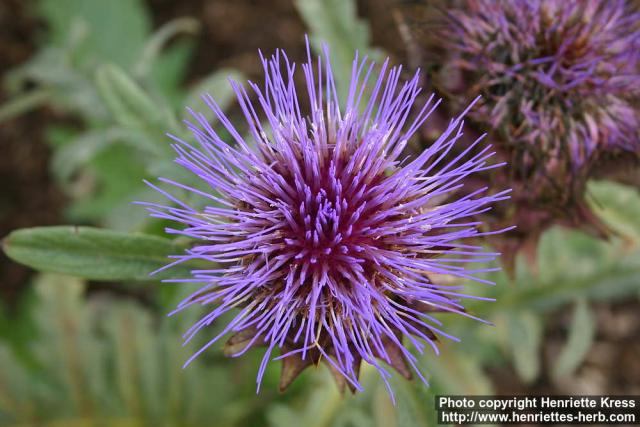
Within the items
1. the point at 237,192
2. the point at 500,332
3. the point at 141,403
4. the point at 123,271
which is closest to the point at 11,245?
the point at 123,271

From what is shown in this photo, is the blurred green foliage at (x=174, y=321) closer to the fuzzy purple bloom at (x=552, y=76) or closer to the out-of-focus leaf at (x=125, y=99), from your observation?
the out-of-focus leaf at (x=125, y=99)

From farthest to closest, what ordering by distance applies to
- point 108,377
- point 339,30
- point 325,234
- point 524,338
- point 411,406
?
point 108,377 < point 524,338 < point 339,30 < point 411,406 < point 325,234

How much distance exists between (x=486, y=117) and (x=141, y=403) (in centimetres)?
137

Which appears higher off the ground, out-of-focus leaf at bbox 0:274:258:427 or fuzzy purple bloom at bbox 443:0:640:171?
fuzzy purple bloom at bbox 443:0:640:171

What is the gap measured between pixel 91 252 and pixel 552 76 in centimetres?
102

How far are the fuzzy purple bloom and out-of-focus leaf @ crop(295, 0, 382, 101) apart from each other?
1.06 ft

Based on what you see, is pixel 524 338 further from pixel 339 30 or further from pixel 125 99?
pixel 125 99

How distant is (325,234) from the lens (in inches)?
46.8

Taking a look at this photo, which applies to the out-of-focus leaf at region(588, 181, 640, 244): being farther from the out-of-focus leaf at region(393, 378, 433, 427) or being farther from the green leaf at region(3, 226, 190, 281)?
the green leaf at region(3, 226, 190, 281)

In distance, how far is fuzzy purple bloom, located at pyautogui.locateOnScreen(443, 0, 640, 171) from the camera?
137 cm

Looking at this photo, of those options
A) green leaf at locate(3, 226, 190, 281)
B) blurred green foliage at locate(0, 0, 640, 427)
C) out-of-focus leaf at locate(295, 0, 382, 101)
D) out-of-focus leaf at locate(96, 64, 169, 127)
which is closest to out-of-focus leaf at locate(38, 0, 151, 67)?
blurred green foliage at locate(0, 0, 640, 427)


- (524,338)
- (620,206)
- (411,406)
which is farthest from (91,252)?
(620,206)

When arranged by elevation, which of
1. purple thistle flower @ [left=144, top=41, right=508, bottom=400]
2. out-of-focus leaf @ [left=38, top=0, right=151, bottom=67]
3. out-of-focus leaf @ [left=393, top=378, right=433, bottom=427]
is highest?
out-of-focus leaf @ [left=38, top=0, right=151, bottom=67]

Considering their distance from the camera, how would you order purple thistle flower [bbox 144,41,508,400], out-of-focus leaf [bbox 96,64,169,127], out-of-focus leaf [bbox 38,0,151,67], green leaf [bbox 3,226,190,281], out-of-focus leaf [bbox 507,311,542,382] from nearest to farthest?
purple thistle flower [bbox 144,41,508,400] < green leaf [bbox 3,226,190,281] < out-of-focus leaf [bbox 96,64,169,127] < out-of-focus leaf [bbox 507,311,542,382] < out-of-focus leaf [bbox 38,0,151,67]
